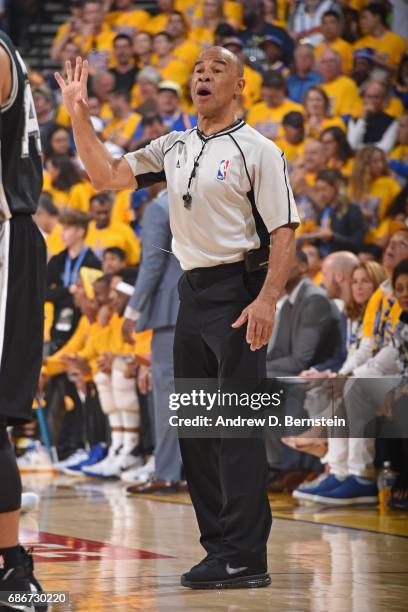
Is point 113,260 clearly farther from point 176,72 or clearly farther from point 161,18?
point 161,18

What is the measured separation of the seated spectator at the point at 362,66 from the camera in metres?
10.5

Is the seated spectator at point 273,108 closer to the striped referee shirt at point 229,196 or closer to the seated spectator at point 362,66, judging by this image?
the seated spectator at point 362,66

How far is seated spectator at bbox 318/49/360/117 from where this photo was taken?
10.4 m

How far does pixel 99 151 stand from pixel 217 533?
1.47 m

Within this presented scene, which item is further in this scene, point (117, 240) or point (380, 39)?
point (380, 39)

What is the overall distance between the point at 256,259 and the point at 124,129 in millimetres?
8589

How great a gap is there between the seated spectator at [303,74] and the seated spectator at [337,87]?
0.67 feet

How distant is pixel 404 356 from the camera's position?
6180 millimetres

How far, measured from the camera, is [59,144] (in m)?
12.4

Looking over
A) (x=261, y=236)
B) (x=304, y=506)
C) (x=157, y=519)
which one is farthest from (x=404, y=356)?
(x=261, y=236)

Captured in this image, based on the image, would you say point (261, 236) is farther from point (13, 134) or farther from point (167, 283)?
point (167, 283)

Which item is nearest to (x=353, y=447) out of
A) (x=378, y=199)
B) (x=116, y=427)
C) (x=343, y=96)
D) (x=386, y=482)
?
(x=386, y=482)

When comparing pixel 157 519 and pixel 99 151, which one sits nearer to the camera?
pixel 99 151

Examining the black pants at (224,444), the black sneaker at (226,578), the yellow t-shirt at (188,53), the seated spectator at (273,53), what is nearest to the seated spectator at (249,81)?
the seated spectator at (273,53)
